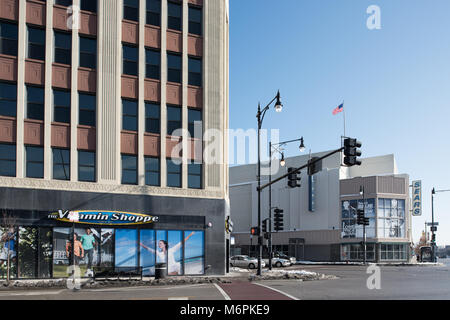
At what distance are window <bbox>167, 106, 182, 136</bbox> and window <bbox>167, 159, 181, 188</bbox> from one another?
6.50 feet

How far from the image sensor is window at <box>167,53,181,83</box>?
3344 centimetres

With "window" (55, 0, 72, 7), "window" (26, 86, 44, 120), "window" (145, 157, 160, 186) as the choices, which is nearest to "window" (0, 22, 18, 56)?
"window" (26, 86, 44, 120)

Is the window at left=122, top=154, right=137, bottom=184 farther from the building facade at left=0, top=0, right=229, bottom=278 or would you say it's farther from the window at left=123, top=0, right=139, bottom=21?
the window at left=123, top=0, right=139, bottom=21

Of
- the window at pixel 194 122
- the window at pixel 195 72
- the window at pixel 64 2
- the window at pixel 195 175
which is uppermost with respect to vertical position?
the window at pixel 64 2

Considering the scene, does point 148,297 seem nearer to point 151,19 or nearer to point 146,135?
point 146,135

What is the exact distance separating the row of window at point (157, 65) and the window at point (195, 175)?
5573 mm

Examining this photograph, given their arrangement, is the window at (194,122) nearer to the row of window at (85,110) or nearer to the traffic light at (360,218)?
the row of window at (85,110)

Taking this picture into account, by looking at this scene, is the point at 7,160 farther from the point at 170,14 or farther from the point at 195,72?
the point at 170,14

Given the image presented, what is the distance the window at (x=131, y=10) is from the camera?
107 feet

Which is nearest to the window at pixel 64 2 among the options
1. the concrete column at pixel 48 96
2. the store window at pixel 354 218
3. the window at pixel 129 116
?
the concrete column at pixel 48 96

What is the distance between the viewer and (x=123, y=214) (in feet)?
101

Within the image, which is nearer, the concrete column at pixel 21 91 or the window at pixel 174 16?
the concrete column at pixel 21 91
